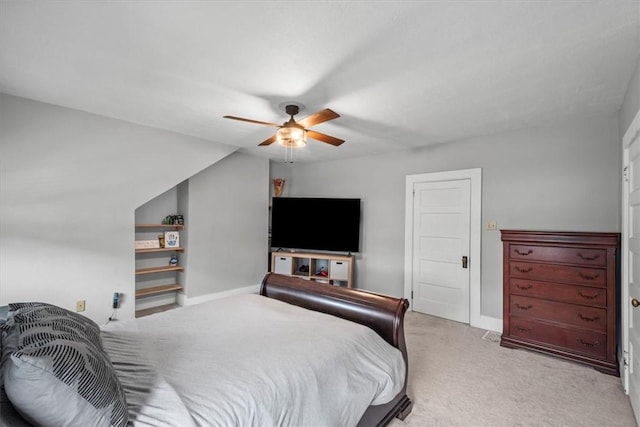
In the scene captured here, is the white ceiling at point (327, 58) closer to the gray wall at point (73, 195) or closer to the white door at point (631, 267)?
the gray wall at point (73, 195)

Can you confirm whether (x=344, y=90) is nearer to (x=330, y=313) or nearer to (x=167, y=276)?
(x=330, y=313)

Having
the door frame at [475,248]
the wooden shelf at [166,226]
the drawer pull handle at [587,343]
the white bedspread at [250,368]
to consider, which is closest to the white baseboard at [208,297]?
the wooden shelf at [166,226]

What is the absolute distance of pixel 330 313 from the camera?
220 centimetres

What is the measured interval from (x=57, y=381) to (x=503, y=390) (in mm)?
2738

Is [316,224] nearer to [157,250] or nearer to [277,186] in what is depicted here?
[277,186]

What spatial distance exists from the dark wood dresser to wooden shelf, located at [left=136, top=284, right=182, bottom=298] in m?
4.12

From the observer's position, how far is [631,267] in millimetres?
2092

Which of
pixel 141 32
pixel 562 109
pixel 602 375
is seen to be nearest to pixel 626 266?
pixel 602 375

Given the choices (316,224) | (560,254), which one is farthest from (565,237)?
(316,224)

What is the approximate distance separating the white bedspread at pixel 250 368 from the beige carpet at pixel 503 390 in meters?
0.59

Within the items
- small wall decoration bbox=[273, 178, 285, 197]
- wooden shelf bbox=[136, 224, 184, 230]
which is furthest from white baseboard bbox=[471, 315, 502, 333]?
wooden shelf bbox=[136, 224, 184, 230]

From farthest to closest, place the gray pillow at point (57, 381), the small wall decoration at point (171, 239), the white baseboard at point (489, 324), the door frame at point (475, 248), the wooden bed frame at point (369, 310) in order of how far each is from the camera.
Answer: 1. the small wall decoration at point (171, 239)
2. the door frame at point (475, 248)
3. the white baseboard at point (489, 324)
4. the wooden bed frame at point (369, 310)
5. the gray pillow at point (57, 381)

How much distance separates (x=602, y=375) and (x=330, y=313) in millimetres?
2386

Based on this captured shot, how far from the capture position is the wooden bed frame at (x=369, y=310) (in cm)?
183
